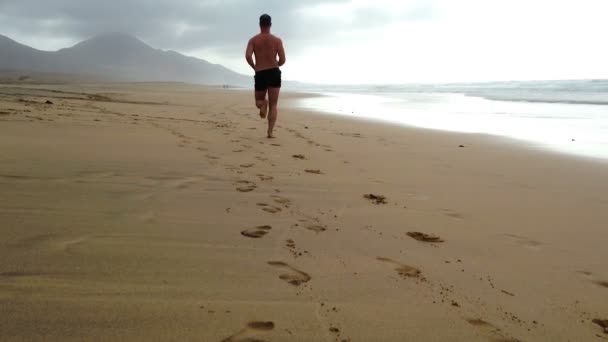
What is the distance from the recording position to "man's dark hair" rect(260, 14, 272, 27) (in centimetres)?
614

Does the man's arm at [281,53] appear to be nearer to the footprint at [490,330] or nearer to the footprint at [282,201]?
the footprint at [282,201]

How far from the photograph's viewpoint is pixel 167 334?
1290mm

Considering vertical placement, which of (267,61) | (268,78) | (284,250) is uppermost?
(267,61)

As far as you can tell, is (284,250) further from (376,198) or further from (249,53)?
(249,53)

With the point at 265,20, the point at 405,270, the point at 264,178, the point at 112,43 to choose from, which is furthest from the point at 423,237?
the point at 112,43

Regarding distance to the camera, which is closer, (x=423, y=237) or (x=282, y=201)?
(x=423, y=237)

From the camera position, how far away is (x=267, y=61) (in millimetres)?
6348

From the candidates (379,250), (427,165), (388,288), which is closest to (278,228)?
(379,250)

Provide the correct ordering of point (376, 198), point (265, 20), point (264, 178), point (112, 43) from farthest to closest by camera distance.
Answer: point (112, 43) → point (265, 20) → point (264, 178) → point (376, 198)

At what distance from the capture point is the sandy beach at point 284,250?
55.7 inches

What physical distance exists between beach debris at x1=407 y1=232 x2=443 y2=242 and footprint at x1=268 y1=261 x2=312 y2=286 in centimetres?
85

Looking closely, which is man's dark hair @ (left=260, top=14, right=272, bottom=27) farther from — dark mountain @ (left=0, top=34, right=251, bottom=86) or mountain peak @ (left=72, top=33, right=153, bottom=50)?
mountain peak @ (left=72, top=33, right=153, bottom=50)

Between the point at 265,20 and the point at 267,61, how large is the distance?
582 millimetres

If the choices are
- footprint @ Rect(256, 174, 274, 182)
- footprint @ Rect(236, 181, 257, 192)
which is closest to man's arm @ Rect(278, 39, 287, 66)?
footprint @ Rect(256, 174, 274, 182)
